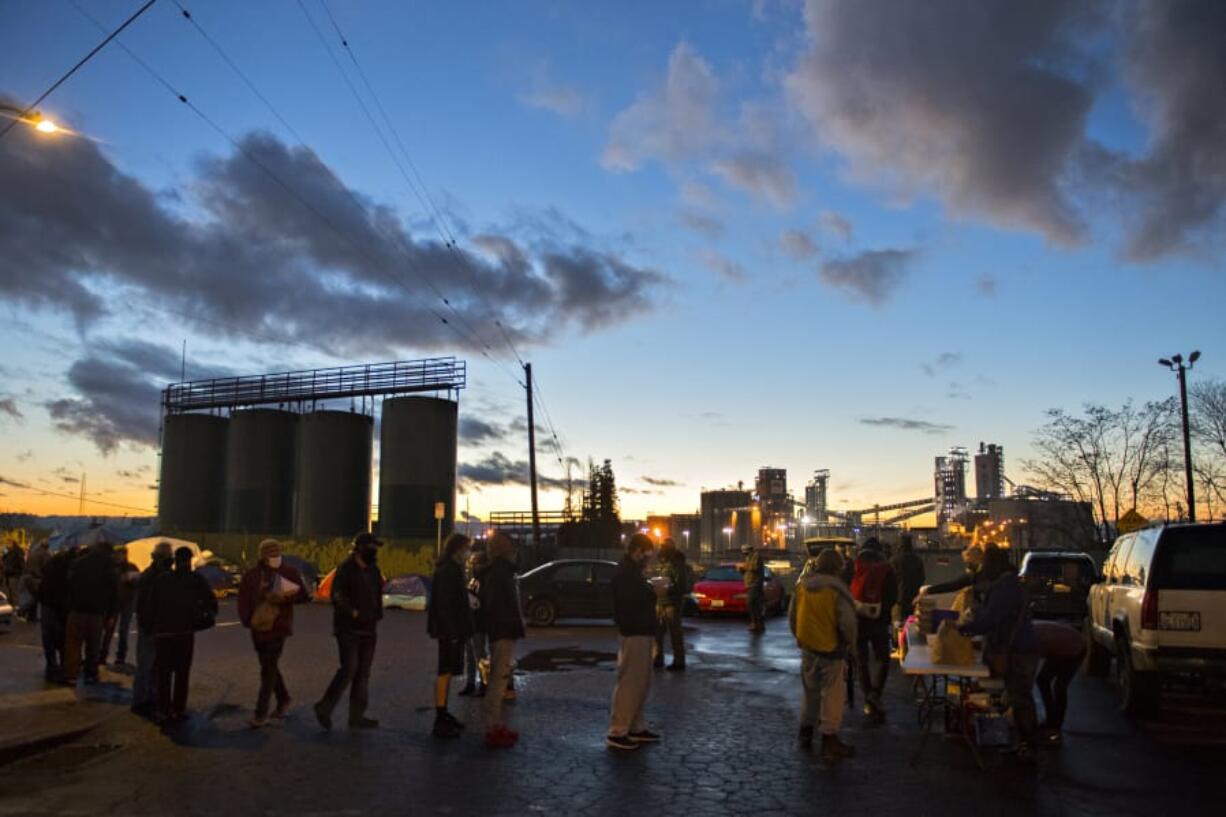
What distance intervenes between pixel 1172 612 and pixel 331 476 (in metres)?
48.0

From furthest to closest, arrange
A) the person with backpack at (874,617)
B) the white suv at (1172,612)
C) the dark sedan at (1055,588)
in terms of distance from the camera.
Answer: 1. the dark sedan at (1055,588)
2. the person with backpack at (874,617)
3. the white suv at (1172,612)

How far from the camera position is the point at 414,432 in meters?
49.4

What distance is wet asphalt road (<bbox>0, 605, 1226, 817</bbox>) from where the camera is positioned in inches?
259

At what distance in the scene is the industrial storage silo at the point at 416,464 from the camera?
48.7 metres

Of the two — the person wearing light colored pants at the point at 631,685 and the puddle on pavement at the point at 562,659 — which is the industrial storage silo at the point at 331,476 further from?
the person wearing light colored pants at the point at 631,685

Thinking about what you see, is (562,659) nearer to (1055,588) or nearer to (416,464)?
(1055,588)

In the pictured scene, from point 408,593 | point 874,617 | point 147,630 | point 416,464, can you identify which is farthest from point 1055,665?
point 416,464

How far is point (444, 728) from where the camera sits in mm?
8945

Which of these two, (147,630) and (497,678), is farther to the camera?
(147,630)

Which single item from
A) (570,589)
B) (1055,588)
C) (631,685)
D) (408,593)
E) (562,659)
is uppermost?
(1055,588)

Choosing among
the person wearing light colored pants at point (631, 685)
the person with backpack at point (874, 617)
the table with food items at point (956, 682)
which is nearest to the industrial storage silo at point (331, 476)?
the person with backpack at point (874, 617)

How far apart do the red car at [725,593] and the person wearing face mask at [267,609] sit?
17.1 m

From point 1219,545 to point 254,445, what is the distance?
175ft

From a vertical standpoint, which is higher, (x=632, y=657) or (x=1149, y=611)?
(x=1149, y=611)
